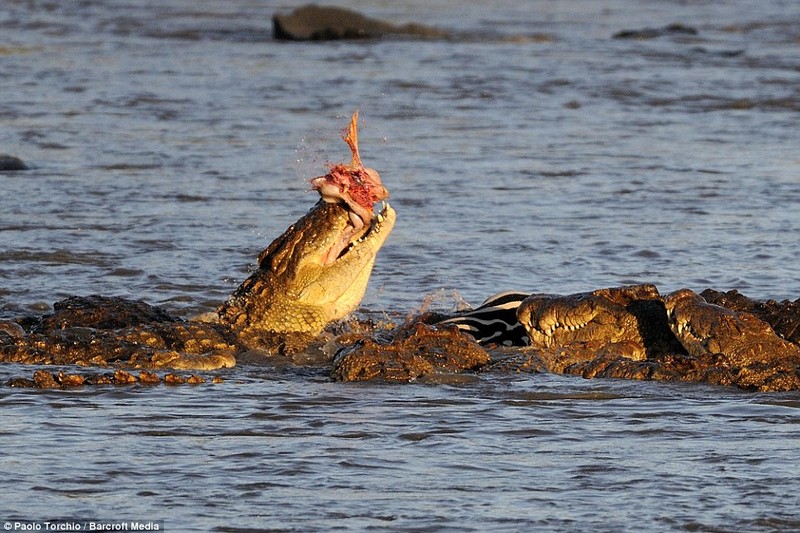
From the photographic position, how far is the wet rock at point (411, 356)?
7199 millimetres

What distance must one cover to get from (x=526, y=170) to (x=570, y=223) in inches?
95.6

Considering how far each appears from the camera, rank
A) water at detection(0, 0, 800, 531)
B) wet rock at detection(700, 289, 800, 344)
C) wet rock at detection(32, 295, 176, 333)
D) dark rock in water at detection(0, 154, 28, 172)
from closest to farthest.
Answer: water at detection(0, 0, 800, 531)
wet rock at detection(700, 289, 800, 344)
wet rock at detection(32, 295, 176, 333)
dark rock in water at detection(0, 154, 28, 172)

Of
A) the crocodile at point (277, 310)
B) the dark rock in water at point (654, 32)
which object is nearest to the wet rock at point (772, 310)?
the crocodile at point (277, 310)

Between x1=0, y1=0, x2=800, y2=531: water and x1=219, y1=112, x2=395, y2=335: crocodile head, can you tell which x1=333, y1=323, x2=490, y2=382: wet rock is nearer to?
x1=0, y1=0, x2=800, y2=531: water

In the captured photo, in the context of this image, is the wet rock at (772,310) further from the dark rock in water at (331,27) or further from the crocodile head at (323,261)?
the dark rock in water at (331,27)


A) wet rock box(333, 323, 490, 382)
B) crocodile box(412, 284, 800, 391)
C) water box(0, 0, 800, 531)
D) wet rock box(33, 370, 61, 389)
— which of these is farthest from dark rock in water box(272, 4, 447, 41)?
wet rock box(33, 370, 61, 389)

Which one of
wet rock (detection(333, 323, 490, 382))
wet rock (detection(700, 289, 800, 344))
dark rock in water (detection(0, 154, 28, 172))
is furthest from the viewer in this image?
dark rock in water (detection(0, 154, 28, 172))

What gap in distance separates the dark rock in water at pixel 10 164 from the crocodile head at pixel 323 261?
6.73 metres

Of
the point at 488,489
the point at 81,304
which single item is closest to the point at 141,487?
the point at 488,489

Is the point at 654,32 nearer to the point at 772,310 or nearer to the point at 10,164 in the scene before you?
the point at 10,164

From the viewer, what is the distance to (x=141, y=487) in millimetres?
5523

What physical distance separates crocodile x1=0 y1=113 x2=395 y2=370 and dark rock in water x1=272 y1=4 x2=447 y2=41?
19.5m

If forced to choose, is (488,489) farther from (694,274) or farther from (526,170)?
(526,170)

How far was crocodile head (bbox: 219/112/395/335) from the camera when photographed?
Result: 7.62 metres
